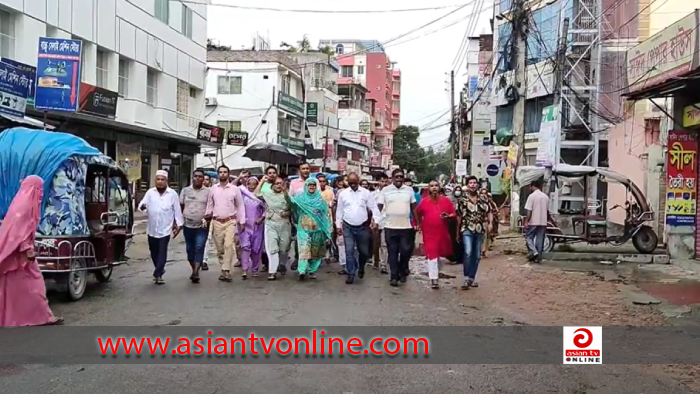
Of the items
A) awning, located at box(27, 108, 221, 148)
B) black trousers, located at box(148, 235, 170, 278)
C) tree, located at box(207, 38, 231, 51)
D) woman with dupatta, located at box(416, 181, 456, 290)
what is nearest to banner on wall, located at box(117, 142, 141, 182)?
awning, located at box(27, 108, 221, 148)

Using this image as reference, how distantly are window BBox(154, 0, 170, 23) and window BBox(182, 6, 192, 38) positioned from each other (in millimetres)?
1805

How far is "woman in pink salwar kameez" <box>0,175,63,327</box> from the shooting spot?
24.3ft

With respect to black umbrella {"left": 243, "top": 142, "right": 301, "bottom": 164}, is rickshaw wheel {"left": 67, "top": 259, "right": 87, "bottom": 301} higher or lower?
lower

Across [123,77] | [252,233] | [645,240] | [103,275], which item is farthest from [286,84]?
[103,275]

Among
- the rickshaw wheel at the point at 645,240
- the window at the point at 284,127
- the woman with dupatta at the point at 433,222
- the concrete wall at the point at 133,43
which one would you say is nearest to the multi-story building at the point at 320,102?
the window at the point at 284,127

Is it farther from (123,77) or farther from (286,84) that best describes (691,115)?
(286,84)

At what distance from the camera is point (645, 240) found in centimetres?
1555

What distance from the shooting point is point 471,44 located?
61219 mm

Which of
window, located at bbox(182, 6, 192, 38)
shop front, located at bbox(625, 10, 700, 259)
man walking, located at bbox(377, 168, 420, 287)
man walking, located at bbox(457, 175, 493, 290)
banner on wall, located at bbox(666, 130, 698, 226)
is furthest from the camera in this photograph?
window, located at bbox(182, 6, 192, 38)

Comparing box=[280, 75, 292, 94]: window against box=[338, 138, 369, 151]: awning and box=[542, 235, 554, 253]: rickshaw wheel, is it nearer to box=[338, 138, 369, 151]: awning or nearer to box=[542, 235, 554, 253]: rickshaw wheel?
box=[338, 138, 369, 151]: awning

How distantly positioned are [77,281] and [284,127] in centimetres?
3958

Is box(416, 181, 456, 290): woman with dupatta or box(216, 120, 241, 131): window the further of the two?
box(216, 120, 241, 131): window

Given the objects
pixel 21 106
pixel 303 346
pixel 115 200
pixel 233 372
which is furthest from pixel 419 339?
pixel 21 106

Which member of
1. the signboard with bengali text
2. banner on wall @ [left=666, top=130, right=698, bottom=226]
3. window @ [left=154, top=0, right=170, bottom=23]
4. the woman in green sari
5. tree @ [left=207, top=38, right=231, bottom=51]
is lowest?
the woman in green sari
